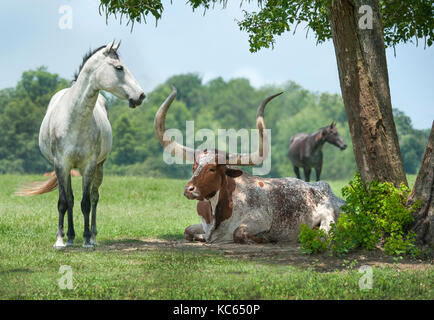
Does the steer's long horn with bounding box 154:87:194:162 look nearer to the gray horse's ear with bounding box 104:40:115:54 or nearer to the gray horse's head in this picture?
the gray horse's head

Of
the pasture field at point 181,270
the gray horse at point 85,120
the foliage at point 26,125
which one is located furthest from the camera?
the foliage at point 26,125

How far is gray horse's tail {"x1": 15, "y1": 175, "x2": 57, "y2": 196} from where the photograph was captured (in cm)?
1135

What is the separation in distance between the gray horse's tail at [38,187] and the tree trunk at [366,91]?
580 centimetres

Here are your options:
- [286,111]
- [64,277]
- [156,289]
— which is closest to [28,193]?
[64,277]

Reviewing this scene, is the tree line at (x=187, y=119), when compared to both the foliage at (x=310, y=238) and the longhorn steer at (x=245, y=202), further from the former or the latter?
the foliage at (x=310, y=238)

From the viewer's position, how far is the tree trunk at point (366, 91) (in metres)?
8.88

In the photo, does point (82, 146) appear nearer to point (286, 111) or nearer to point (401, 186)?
point (401, 186)

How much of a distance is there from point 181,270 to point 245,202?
276 centimetres

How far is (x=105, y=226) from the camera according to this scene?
13.0m

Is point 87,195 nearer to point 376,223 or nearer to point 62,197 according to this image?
point 62,197

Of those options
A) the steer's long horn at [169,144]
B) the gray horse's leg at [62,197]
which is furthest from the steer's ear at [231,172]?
the gray horse's leg at [62,197]

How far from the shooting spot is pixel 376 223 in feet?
27.9

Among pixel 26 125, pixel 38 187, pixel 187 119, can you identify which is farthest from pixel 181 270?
pixel 187 119
